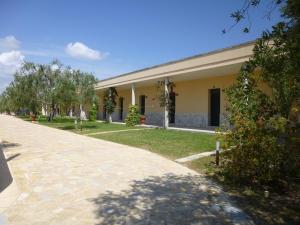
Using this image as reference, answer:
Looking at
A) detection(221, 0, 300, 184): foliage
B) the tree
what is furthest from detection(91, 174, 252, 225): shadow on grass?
the tree

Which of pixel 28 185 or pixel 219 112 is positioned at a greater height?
pixel 219 112

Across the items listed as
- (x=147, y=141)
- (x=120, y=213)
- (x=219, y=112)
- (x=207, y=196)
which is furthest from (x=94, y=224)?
(x=219, y=112)

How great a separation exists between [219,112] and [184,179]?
14109mm

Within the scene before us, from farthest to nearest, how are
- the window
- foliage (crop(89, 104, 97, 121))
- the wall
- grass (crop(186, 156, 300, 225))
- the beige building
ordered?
foliage (crop(89, 104, 97, 121)) → the window → the wall → the beige building → grass (crop(186, 156, 300, 225))

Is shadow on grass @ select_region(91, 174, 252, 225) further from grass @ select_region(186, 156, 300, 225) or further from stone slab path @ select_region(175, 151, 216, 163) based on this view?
stone slab path @ select_region(175, 151, 216, 163)

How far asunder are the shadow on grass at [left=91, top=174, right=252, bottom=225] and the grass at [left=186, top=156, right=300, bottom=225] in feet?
0.86

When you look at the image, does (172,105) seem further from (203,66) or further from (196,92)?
(203,66)

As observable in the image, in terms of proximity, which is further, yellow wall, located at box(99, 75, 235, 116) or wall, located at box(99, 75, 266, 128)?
wall, located at box(99, 75, 266, 128)

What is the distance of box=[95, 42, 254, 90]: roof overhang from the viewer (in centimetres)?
1605

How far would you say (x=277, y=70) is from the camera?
477 centimetres

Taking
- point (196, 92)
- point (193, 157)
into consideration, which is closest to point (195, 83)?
point (196, 92)

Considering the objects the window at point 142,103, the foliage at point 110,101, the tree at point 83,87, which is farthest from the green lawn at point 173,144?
the foliage at point 110,101

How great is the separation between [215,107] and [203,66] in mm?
4528

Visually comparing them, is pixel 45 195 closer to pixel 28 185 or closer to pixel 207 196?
pixel 28 185
